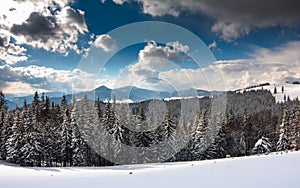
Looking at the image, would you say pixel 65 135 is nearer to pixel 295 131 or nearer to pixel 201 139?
pixel 201 139

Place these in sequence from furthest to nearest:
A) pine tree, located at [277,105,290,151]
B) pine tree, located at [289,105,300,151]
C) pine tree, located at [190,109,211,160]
A: pine tree, located at [277,105,290,151], pine tree, located at [289,105,300,151], pine tree, located at [190,109,211,160]

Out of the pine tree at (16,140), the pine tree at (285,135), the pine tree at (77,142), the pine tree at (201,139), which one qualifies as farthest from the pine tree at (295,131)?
the pine tree at (16,140)

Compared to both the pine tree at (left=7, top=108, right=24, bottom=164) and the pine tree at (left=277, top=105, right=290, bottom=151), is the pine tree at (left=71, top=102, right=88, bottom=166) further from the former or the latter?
the pine tree at (left=277, top=105, right=290, bottom=151)

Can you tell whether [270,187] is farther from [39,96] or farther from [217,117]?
[39,96]

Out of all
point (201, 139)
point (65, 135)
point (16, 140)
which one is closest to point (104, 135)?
point (65, 135)

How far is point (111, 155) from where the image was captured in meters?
42.4

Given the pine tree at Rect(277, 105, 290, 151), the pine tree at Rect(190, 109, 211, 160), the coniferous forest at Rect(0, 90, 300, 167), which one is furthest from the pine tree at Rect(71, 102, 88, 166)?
the pine tree at Rect(277, 105, 290, 151)

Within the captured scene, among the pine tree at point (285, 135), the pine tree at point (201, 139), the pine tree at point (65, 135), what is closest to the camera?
the pine tree at point (65, 135)

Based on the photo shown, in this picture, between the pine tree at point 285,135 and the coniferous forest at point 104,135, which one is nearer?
the coniferous forest at point 104,135

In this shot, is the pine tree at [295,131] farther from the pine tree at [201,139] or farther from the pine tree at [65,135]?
the pine tree at [65,135]

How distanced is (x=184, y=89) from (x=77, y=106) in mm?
17007

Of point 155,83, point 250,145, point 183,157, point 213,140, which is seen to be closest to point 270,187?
point 155,83

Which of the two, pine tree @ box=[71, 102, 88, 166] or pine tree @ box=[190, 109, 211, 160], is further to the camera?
pine tree @ box=[190, 109, 211, 160]

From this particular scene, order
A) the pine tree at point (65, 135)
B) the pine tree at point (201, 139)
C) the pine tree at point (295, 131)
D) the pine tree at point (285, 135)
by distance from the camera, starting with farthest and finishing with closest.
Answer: the pine tree at point (285, 135), the pine tree at point (295, 131), the pine tree at point (201, 139), the pine tree at point (65, 135)
